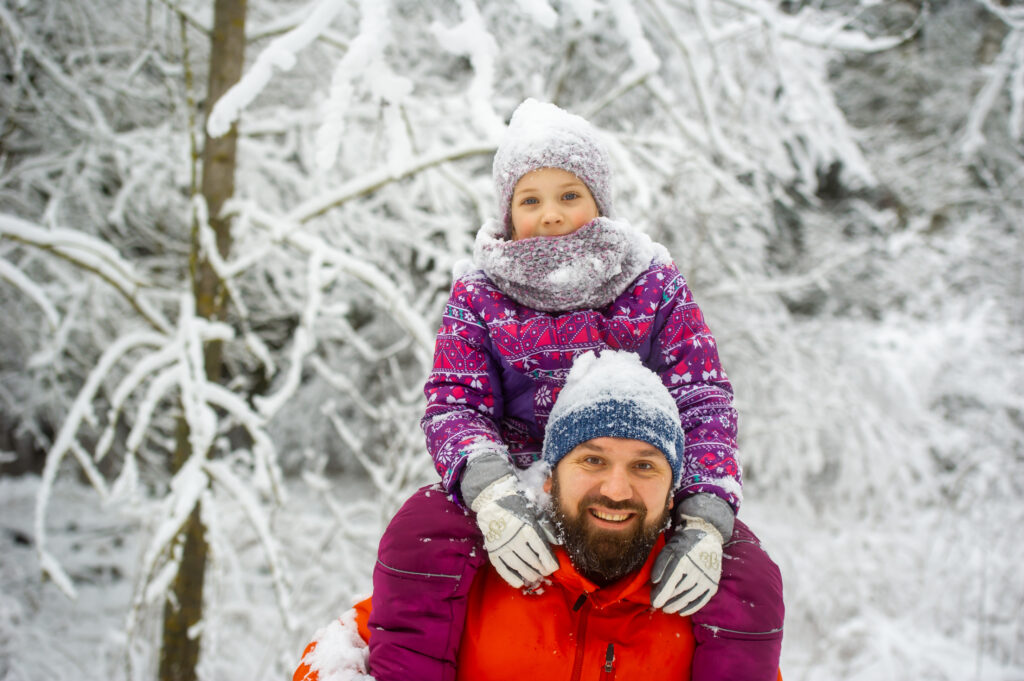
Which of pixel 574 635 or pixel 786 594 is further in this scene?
pixel 786 594

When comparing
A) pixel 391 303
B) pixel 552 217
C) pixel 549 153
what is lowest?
pixel 391 303

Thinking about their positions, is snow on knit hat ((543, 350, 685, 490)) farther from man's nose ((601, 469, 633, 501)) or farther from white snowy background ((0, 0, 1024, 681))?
white snowy background ((0, 0, 1024, 681))

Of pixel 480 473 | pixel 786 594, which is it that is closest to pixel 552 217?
pixel 480 473

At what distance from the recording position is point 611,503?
53.0 inches

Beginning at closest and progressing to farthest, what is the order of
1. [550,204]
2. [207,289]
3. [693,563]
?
1. [693,563]
2. [550,204]
3. [207,289]

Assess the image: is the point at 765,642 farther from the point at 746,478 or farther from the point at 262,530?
the point at 746,478

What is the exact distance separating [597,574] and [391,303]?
5.04ft

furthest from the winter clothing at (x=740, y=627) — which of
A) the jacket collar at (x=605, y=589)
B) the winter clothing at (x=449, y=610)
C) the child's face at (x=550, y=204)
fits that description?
the child's face at (x=550, y=204)

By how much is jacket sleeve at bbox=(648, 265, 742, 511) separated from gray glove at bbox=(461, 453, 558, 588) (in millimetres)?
406

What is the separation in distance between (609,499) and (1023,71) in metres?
4.68

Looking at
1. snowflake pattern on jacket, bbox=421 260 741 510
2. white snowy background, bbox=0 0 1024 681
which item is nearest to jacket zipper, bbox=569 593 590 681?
snowflake pattern on jacket, bbox=421 260 741 510

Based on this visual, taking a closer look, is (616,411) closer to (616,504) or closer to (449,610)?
(616,504)

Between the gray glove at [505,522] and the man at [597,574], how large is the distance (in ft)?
0.30

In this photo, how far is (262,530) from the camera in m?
2.48
